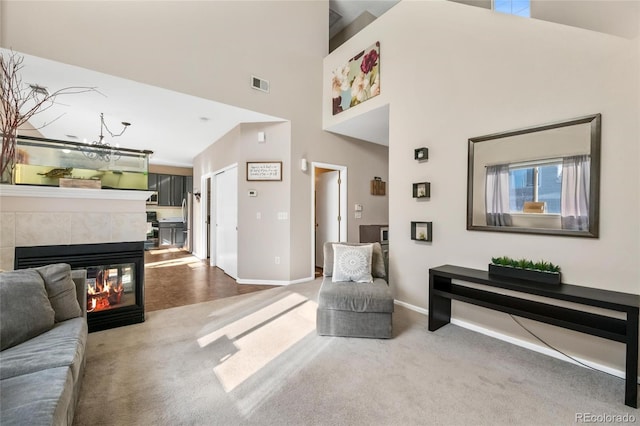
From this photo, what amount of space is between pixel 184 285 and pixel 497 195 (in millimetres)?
4260

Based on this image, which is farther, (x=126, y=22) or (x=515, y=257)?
(x=126, y=22)

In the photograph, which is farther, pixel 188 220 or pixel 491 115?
pixel 188 220

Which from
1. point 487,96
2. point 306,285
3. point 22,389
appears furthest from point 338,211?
point 22,389

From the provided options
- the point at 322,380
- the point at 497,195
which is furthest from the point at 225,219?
the point at 497,195

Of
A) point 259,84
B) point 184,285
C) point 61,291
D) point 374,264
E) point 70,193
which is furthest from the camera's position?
point 184,285

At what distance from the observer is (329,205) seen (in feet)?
17.0

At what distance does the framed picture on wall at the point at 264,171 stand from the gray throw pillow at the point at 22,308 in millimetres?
2813

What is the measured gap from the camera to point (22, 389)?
1102mm

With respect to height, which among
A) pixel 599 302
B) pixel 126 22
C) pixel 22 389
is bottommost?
pixel 22 389

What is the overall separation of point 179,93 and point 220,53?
0.79 metres

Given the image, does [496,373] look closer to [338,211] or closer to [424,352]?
[424,352]

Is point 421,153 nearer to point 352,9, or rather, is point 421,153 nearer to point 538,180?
point 538,180

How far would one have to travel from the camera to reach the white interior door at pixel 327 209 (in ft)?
16.4

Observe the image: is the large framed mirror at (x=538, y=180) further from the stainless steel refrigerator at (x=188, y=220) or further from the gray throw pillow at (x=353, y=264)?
the stainless steel refrigerator at (x=188, y=220)
